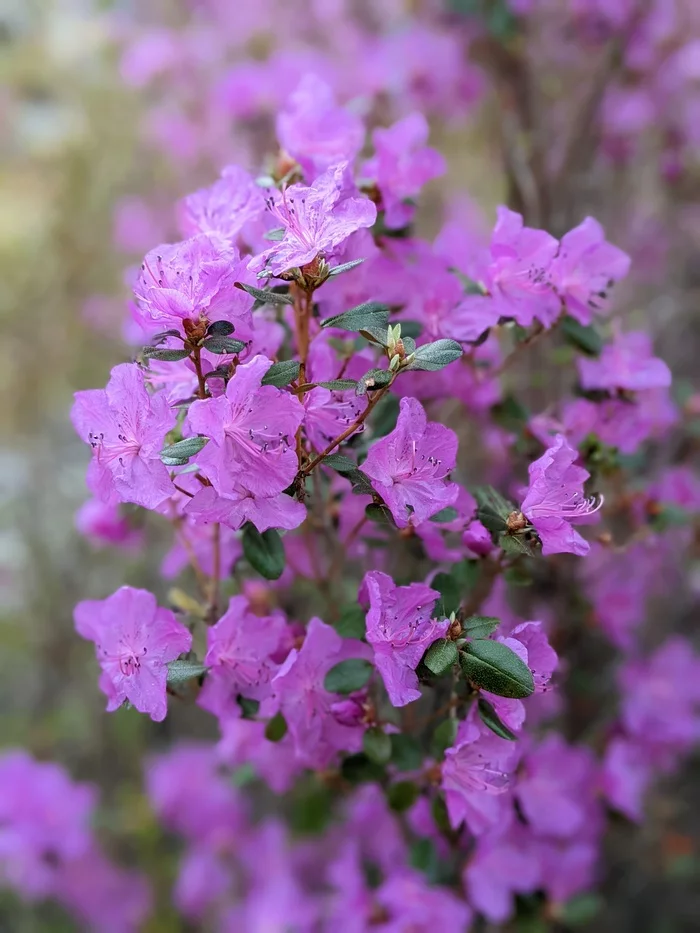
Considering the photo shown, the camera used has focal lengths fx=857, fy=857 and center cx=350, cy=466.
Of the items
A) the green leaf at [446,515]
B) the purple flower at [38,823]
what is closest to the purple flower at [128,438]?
the green leaf at [446,515]

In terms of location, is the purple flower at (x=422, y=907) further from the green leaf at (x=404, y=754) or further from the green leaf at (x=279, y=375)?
the green leaf at (x=279, y=375)

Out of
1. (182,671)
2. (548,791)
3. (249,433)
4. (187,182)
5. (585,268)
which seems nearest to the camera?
(249,433)

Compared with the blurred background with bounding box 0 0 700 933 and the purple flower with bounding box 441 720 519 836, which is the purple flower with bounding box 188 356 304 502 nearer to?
the purple flower with bounding box 441 720 519 836

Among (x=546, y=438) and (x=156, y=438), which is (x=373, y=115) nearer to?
(x=546, y=438)

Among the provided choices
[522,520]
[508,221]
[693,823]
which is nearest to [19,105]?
[508,221]

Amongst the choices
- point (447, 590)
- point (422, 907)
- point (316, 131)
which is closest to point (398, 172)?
point (316, 131)

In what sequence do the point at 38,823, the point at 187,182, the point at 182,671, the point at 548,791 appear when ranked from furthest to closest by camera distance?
1. the point at 187,182
2. the point at 38,823
3. the point at 548,791
4. the point at 182,671

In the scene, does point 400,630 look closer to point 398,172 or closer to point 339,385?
point 339,385
